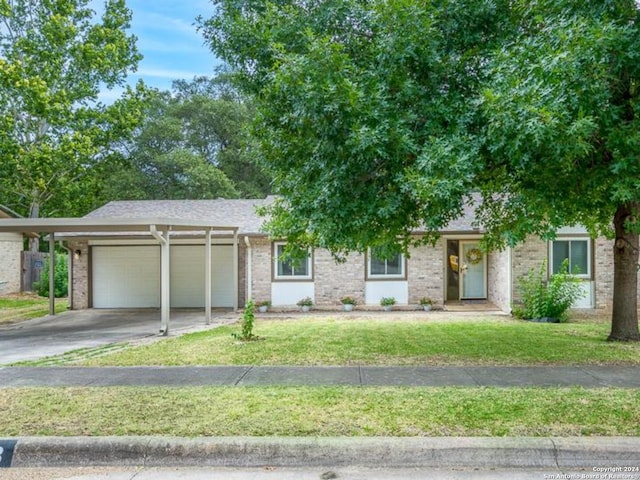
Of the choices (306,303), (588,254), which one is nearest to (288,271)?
(306,303)

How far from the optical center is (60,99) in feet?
79.4

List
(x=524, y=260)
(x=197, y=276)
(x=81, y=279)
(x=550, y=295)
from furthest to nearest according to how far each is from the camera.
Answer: (x=197, y=276) < (x=81, y=279) < (x=524, y=260) < (x=550, y=295)

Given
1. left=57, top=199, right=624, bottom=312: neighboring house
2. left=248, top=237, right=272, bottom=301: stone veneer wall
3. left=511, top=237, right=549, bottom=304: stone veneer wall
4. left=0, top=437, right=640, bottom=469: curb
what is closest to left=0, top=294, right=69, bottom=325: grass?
left=57, top=199, right=624, bottom=312: neighboring house

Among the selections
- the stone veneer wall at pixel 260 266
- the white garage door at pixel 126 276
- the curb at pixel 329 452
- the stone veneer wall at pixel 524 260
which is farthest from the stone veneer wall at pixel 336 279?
the curb at pixel 329 452

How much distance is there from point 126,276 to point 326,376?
43.8ft

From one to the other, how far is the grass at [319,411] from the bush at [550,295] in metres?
7.88

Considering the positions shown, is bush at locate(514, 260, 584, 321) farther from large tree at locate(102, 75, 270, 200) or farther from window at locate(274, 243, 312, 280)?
large tree at locate(102, 75, 270, 200)

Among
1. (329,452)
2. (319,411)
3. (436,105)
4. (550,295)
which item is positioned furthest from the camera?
(550,295)

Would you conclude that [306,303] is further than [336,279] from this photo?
No

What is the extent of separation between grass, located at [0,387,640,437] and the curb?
0.14m

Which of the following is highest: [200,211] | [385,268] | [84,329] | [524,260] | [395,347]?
[200,211]

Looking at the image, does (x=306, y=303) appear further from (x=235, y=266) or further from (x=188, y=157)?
(x=188, y=157)

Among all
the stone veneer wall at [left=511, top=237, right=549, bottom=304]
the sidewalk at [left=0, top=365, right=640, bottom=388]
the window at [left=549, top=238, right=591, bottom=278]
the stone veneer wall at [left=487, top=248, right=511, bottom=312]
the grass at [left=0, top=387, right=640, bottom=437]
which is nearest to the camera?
the grass at [left=0, top=387, right=640, bottom=437]

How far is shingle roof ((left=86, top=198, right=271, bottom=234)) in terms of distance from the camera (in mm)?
17922
